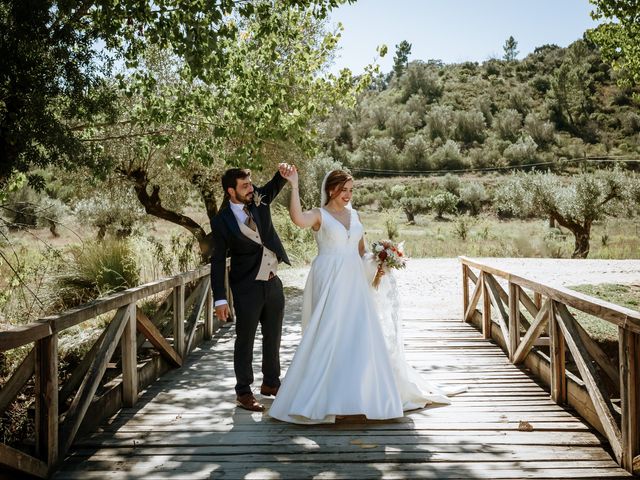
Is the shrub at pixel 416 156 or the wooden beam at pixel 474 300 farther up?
the shrub at pixel 416 156

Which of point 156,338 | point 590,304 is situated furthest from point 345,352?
point 156,338

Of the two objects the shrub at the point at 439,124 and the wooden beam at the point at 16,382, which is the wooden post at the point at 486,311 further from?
the shrub at the point at 439,124

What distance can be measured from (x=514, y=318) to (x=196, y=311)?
13.6 feet

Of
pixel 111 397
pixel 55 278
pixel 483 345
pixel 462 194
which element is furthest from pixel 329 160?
pixel 111 397

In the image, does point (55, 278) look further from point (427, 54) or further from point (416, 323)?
point (427, 54)

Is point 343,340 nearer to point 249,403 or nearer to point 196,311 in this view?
point 249,403

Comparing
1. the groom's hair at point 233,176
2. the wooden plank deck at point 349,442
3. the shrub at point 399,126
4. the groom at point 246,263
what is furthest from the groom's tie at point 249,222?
the shrub at point 399,126

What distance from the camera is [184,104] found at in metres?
8.29

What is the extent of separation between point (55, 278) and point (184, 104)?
5152 millimetres

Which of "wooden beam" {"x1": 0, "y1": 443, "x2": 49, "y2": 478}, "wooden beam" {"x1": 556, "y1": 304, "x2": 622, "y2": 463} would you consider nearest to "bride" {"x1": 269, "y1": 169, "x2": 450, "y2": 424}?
"wooden beam" {"x1": 556, "y1": 304, "x2": 622, "y2": 463}

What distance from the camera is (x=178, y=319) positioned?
22.9 feet

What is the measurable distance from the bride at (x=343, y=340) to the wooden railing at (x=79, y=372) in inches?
57.8

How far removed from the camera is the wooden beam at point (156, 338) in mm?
5711

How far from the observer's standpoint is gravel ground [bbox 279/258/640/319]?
1227cm
